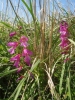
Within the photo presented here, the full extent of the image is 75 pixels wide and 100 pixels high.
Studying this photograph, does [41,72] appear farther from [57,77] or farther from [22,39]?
[22,39]

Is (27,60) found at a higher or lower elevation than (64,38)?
lower

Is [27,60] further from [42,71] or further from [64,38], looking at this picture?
[64,38]

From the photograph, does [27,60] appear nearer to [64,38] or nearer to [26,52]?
[26,52]

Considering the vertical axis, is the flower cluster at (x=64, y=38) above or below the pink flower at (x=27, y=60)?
above

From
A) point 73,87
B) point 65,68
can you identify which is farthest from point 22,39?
point 73,87

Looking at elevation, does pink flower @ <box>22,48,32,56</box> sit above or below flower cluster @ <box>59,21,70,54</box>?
below

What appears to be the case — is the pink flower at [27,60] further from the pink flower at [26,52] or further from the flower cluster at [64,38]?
the flower cluster at [64,38]

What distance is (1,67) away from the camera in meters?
1.69

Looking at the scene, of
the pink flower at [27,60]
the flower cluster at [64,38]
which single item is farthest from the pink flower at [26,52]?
the flower cluster at [64,38]

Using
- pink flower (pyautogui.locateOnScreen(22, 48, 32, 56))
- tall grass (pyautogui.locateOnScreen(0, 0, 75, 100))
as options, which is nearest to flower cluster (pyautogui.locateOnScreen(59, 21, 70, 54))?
tall grass (pyautogui.locateOnScreen(0, 0, 75, 100))

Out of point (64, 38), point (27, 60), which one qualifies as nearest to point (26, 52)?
point (27, 60)

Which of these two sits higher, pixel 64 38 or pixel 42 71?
pixel 64 38

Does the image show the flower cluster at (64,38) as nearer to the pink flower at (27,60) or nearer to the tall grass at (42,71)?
the tall grass at (42,71)

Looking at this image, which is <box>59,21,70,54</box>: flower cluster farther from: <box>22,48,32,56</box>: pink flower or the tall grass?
<box>22,48,32,56</box>: pink flower
